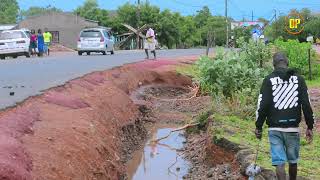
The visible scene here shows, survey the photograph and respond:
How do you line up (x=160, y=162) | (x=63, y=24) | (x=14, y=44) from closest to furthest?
(x=160, y=162) → (x=14, y=44) → (x=63, y=24)

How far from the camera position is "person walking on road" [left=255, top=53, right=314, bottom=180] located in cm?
733

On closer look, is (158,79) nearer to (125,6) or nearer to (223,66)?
(223,66)

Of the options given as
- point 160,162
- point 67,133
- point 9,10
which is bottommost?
point 160,162

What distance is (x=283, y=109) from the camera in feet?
24.2

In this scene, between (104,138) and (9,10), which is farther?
(9,10)

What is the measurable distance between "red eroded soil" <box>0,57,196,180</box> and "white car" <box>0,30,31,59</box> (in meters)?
17.3

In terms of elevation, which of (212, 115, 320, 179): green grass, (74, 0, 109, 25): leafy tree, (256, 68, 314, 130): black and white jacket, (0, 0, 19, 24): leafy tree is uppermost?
(0, 0, 19, 24): leafy tree

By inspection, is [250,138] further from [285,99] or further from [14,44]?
[14,44]

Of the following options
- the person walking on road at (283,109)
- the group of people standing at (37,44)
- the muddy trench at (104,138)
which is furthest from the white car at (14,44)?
the person walking on road at (283,109)

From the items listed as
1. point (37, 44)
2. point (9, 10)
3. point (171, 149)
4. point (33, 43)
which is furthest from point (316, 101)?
point (9, 10)

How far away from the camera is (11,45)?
33.7 meters

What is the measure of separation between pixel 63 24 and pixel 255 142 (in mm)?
61492

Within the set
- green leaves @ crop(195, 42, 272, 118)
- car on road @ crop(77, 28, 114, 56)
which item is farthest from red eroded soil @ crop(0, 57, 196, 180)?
car on road @ crop(77, 28, 114, 56)

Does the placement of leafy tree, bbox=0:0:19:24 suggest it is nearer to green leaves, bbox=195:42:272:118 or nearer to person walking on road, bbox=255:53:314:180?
green leaves, bbox=195:42:272:118
